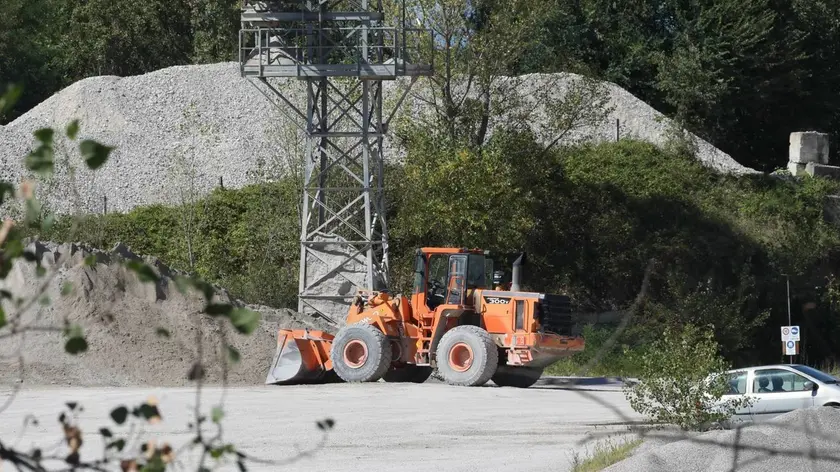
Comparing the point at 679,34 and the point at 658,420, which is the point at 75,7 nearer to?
the point at 679,34

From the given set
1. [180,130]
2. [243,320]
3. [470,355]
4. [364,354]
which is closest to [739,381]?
[470,355]

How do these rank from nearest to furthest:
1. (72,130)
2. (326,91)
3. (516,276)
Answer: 1. (72,130)
2. (516,276)
3. (326,91)

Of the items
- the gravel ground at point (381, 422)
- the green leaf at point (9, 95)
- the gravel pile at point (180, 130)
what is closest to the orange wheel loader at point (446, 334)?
the gravel ground at point (381, 422)

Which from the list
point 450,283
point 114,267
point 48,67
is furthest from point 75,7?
point 450,283

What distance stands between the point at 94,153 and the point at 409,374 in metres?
24.6

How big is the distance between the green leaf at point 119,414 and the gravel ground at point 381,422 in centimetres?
1063

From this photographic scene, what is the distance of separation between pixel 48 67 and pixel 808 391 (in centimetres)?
4562

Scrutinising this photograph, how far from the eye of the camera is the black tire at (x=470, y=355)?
25.2 metres

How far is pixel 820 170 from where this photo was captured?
47.5 metres

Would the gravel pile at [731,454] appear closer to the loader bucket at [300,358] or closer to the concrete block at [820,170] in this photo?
the loader bucket at [300,358]

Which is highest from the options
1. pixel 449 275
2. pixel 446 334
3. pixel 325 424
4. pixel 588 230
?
pixel 588 230

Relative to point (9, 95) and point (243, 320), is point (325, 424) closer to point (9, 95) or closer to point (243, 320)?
point (243, 320)

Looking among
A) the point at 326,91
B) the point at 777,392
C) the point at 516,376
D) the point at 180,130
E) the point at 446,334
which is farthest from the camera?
the point at 180,130

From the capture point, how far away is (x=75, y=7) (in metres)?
61.1
